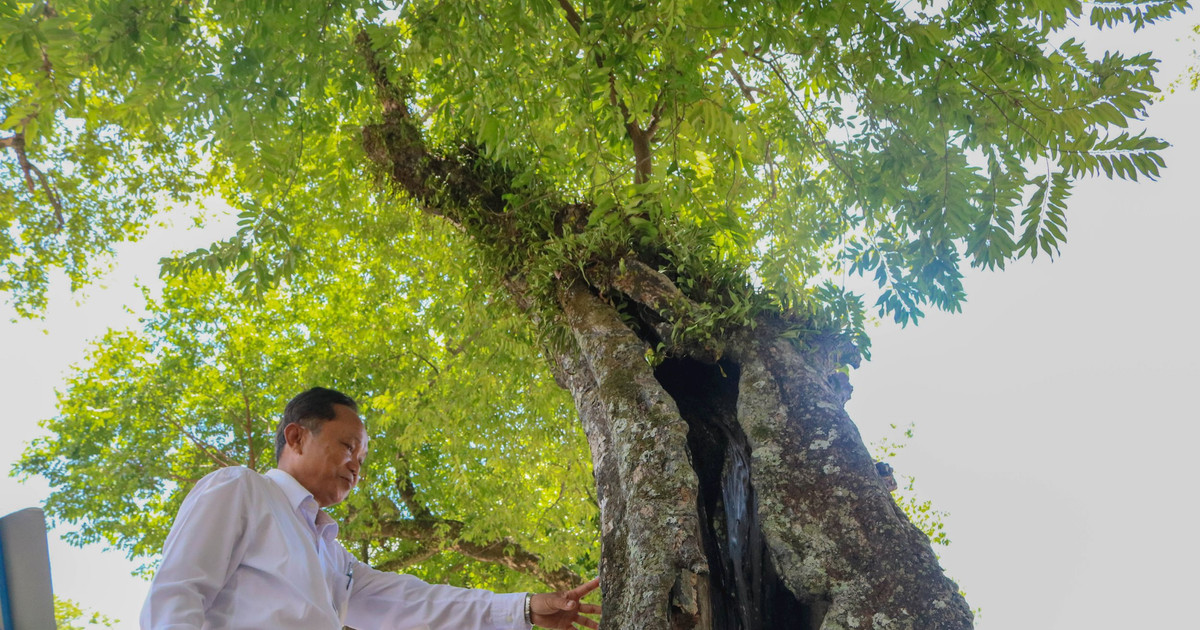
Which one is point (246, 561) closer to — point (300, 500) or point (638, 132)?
point (300, 500)

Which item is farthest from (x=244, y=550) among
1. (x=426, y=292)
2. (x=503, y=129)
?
(x=426, y=292)

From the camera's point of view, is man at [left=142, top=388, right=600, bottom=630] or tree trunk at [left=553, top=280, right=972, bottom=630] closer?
man at [left=142, top=388, right=600, bottom=630]

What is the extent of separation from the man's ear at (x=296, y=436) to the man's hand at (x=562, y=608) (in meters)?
0.96

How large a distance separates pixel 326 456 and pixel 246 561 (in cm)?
49

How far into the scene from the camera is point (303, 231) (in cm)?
802

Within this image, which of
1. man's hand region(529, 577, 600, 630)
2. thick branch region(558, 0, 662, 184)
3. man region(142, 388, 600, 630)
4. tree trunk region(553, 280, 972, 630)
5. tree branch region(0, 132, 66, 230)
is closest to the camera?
man region(142, 388, 600, 630)

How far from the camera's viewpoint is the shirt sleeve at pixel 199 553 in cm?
202

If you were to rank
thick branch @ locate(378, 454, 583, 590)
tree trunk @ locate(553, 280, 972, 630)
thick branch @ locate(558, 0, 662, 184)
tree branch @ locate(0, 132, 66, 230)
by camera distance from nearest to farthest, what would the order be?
tree trunk @ locate(553, 280, 972, 630), thick branch @ locate(558, 0, 662, 184), tree branch @ locate(0, 132, 66, 230), thick branch @ locate(378, 454, 583, 590)

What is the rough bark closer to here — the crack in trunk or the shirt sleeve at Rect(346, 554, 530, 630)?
the crack in trunk

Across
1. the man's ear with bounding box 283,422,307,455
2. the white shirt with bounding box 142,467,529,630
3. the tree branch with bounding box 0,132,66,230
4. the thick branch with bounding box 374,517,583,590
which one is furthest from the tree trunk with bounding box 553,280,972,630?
the tree branch with bounding box 0,132,66,230

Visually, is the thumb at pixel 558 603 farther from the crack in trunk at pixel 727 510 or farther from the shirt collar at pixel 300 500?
the shirt collar at pixel 300 500

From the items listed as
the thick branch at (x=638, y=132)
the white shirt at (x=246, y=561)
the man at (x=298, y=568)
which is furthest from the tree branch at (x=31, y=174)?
the white shirt at (x=246, y=561)

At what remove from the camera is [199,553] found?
2.18m

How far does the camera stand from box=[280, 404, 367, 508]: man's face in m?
2.74
